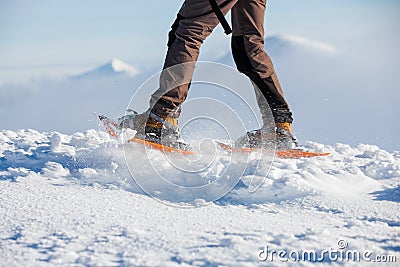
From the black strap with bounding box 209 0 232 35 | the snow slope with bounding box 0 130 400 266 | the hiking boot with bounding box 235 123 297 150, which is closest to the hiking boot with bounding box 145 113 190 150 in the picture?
the snow slope with bounding box 0 130 400 266

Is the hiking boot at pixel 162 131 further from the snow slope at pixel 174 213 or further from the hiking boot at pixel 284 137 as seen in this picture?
the hiking boot at pixel 284 137

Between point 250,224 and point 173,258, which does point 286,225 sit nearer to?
point 250,224

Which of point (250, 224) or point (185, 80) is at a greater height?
point (185, 80)

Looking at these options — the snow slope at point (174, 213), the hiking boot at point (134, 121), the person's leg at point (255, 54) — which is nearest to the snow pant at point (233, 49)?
the person's leg at point (255, 54)

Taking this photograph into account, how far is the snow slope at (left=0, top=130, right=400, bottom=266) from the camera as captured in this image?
1.46m

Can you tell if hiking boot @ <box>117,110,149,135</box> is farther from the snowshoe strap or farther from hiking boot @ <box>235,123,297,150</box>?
hiking boot @ <box>235,123,297,150</box>

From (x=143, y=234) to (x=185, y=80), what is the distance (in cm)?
132

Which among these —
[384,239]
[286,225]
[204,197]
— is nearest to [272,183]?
[204,197]

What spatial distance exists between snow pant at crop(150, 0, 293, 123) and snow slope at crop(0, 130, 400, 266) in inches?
16.3

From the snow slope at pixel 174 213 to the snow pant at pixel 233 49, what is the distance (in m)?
0.41

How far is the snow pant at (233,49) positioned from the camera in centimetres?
271

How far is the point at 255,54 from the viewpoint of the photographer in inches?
119

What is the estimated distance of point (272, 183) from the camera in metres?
2.30

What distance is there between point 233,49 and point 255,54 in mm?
180
